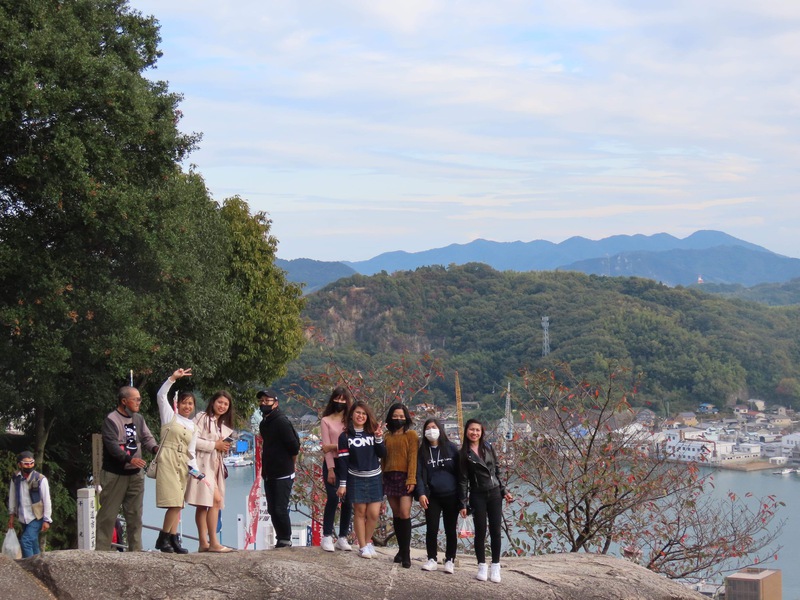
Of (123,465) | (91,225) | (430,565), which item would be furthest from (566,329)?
(123,465)

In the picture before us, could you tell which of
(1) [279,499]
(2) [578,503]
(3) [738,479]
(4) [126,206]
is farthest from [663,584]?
(3) [738,479]

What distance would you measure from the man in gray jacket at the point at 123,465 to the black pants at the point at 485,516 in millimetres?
2556

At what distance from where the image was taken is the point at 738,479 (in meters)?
42.2

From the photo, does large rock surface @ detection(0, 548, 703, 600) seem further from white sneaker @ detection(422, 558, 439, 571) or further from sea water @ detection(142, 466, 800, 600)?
sea water @ detection(142, 466, 800, 600)

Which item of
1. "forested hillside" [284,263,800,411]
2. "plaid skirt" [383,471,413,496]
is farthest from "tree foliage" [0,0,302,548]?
"forested hillside" [284,263,800,411]

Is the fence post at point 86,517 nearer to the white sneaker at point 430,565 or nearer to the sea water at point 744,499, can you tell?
the white sneaker at point 430,565

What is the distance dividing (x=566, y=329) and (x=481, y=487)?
52.6 meters

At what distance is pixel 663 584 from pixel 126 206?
8087 millimetres

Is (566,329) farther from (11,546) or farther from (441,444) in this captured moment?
(441,444)

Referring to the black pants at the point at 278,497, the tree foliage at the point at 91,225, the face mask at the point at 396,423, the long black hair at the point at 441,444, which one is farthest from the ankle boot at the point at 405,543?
the tree foliage at the point at 91,225

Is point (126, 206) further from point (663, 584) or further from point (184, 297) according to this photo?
point (663, 584)

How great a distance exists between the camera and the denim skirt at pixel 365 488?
307 inches

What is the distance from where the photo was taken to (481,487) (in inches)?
304

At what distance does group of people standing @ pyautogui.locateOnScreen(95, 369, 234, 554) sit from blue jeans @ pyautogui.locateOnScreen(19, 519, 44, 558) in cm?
169
